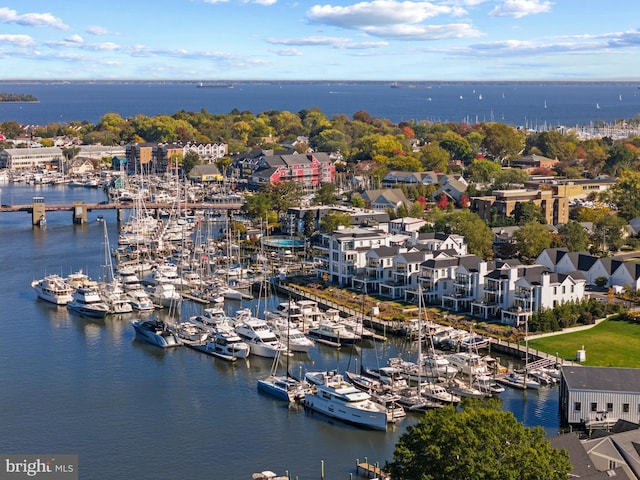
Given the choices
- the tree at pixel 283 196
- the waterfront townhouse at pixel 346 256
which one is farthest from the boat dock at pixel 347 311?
the tree at pixel 283 196

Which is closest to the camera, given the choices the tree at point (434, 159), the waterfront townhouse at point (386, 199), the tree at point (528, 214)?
the tree at point (528, 214)

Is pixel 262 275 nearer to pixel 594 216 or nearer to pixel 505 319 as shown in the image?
pixel 505 319

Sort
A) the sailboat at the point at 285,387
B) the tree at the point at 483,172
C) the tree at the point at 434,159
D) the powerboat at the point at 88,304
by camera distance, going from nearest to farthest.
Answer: the sailboat at the point at 285,387 < the powerboat at the point at 88,304 < the tree at the point at 483,172 < the tree at the point at 434,159

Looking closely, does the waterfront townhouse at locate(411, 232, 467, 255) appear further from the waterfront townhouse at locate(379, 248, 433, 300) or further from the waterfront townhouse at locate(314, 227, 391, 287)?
the waterfront townhouse at locate(379, 248, 433, 300)

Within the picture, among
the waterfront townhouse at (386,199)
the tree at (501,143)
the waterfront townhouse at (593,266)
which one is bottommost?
the waterfront townhouse at (593,266)

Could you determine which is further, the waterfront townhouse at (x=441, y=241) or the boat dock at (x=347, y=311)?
the waterfront townhouse at (x=441, y=241)

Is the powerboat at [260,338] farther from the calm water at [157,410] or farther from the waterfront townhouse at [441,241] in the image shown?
the waterfront townhouse at [441,241]

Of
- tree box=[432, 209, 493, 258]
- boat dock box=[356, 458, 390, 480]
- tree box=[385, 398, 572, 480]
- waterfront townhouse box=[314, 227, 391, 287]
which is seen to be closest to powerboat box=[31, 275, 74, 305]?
waterfront townhouse box=[314, 227, 391, 287]

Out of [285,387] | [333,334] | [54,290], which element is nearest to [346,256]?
[333,334]
